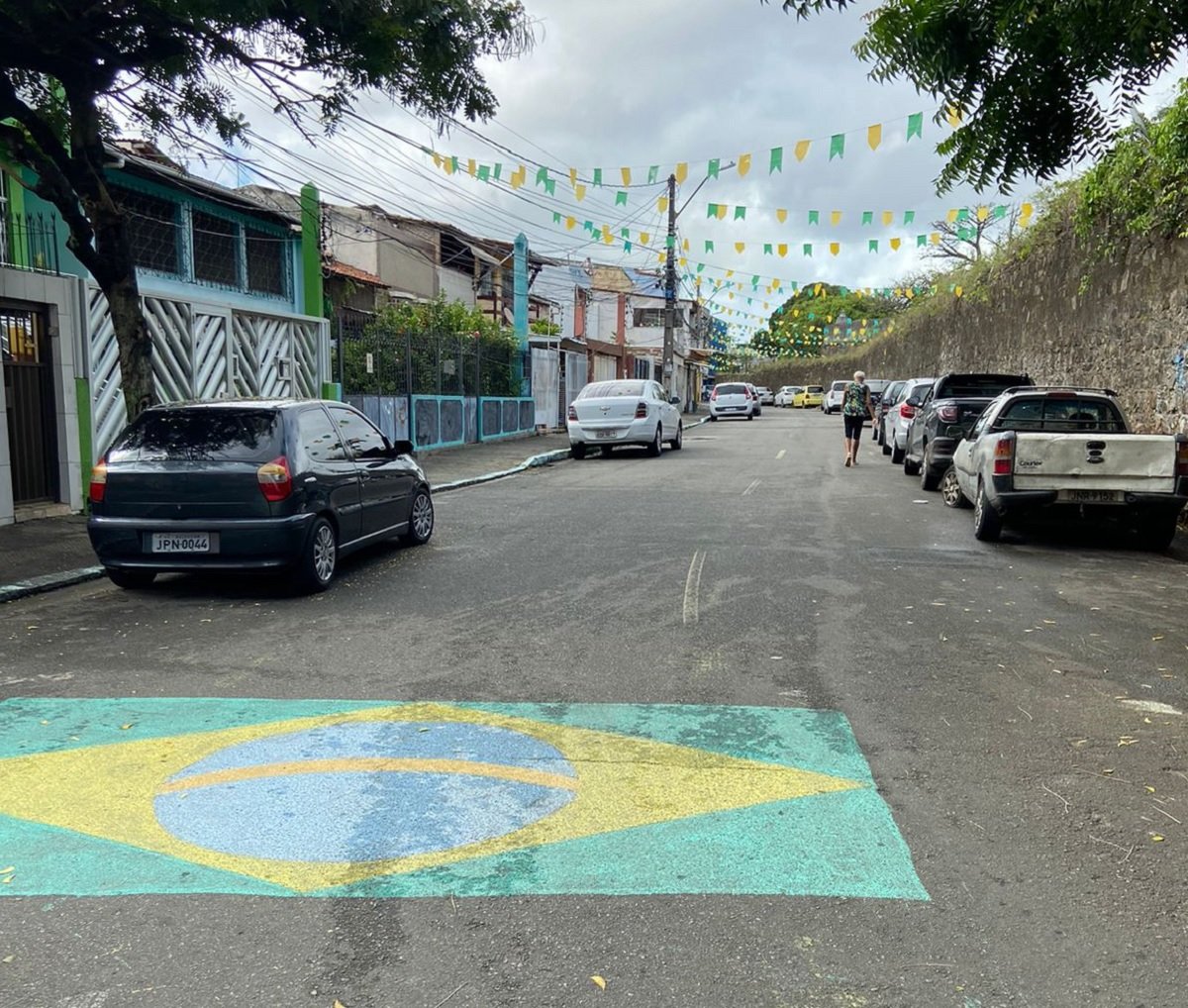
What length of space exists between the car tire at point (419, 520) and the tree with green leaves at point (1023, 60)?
233 inches

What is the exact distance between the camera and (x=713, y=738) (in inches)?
178

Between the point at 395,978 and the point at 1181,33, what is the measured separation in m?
5.93

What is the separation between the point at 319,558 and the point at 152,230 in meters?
10.4

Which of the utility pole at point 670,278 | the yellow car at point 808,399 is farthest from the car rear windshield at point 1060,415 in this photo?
the yellow car at point 808,399

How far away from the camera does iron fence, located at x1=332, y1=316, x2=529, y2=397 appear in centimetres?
1873

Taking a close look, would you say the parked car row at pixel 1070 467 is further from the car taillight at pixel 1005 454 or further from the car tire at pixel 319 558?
the car tire at pixel 319 558

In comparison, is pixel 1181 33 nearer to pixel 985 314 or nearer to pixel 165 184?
pixel 165 184

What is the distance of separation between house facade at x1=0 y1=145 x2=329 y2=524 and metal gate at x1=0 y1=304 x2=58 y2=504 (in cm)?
1

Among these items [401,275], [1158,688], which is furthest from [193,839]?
[401,275]

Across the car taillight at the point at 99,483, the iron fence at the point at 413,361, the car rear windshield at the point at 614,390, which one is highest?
the iron fence at the point at 413,361

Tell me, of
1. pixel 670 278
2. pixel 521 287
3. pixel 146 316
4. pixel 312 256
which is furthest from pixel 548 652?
pixel 670 278

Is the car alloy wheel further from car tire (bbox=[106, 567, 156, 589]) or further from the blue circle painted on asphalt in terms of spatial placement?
the blue circle painted on asphalt

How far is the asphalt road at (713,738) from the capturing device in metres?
2.73

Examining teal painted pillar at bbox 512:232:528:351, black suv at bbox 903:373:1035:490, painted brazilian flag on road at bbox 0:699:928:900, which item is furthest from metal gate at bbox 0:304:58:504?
teal painted pillar at bbox 512:232:528:351
